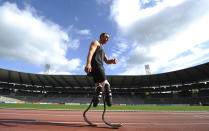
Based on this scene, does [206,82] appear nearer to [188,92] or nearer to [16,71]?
[188,92]

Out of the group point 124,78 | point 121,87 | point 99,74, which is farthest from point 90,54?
point 121,87

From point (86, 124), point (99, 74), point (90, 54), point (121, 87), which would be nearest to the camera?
point (90, 54)

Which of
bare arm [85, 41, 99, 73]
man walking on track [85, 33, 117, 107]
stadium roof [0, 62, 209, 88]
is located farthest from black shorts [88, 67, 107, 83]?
stadium roof [0, 62, 209, 88]

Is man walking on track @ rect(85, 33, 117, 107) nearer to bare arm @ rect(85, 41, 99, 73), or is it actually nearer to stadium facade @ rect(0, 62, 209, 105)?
bare arm @ rect(85, 41, 99, 73)

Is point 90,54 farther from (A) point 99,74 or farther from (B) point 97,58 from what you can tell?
(A) point 99,74

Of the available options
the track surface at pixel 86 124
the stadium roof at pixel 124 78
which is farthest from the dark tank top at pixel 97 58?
the stadium roof at pixel 124 78

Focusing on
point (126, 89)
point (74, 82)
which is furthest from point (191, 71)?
point (74, 82)

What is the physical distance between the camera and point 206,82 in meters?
35.5

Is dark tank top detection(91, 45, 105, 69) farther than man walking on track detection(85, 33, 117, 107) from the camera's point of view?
Yes

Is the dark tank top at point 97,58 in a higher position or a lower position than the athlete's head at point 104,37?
lower

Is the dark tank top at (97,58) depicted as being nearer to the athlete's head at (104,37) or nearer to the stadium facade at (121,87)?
the athlete's head at (104,37)

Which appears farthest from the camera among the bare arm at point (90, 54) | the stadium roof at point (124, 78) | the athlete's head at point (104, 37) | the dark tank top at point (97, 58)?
the stadium roof at point (124, 78)

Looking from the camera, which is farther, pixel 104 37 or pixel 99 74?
pixel 104 37

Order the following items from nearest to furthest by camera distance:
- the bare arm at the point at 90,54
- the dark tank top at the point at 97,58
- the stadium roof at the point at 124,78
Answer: the bare arm at the point at 90,54 < the dark tank top at the point at 97,58 < the stadium roof at the point at 124,78
